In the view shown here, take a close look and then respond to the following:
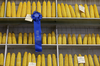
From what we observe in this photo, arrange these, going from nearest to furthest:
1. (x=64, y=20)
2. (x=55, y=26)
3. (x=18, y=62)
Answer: (x=18, y=62) < (x=64, y=20) < (x=55, y=26)

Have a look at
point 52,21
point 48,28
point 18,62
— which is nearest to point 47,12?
point 52,21

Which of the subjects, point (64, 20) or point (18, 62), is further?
point (64, 20)

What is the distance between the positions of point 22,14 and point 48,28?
0.62 m

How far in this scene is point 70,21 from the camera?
2307 mm

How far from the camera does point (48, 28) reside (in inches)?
99.5

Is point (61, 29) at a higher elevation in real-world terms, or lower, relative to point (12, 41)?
higher

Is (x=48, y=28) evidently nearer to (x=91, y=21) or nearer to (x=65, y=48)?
(x=65, y=48)

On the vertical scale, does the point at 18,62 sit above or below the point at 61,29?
below

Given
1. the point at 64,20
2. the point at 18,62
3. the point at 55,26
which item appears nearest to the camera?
the point at 18,62

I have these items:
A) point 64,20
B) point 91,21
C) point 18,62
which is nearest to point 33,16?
point 64,20

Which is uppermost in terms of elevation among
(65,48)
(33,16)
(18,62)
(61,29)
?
(33,16)

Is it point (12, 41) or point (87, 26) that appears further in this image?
point (87, 26)

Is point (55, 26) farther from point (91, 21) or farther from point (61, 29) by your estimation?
point (91, 21)

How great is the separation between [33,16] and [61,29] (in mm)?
692
